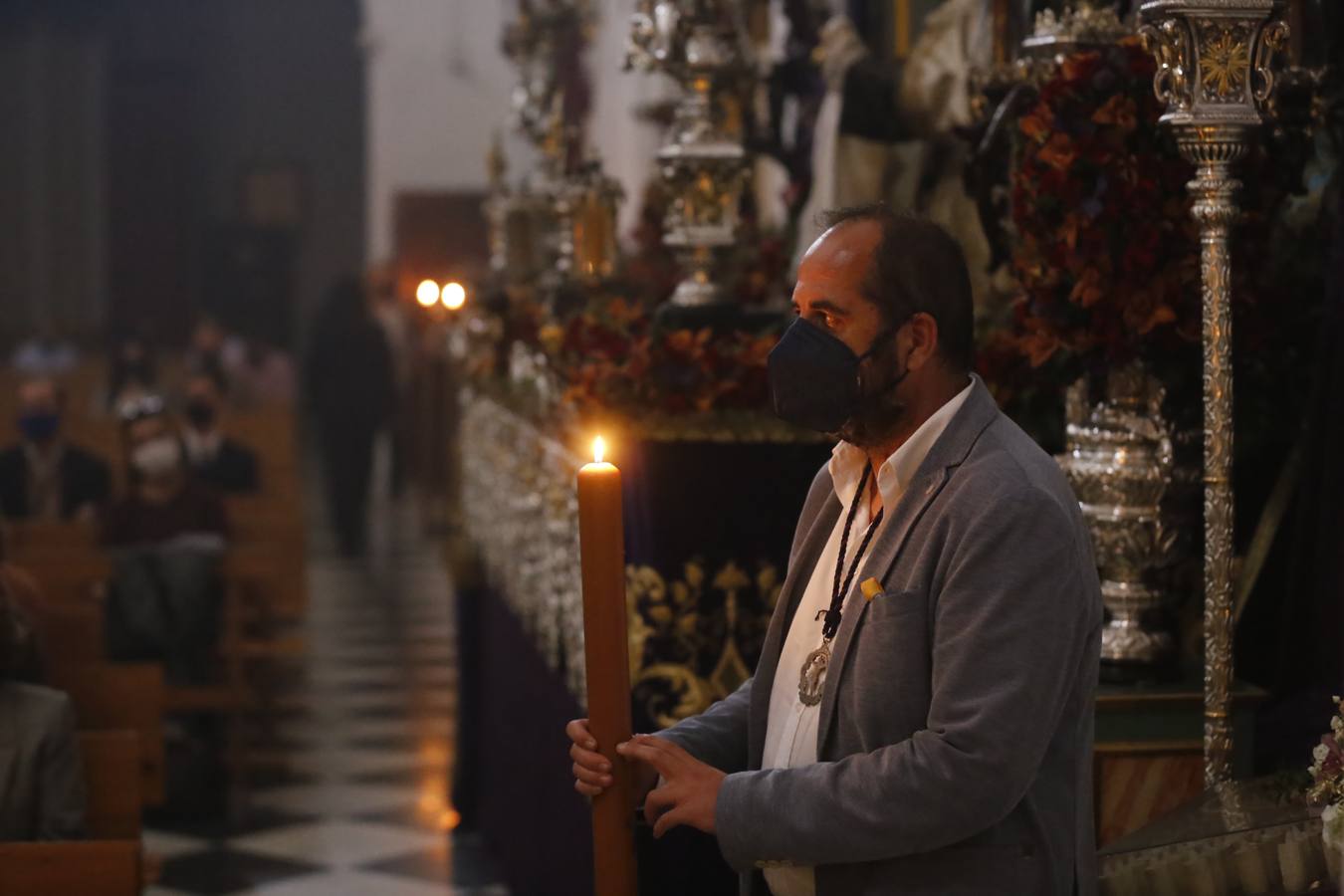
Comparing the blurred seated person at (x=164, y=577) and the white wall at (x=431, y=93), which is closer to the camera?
the blurred seated person at (x=164, y=577)

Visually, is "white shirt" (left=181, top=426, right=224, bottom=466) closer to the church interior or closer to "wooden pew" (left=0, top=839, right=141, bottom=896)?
the church interior

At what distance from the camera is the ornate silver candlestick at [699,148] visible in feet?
17.1

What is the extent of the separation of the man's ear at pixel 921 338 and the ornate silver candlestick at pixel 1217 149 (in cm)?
105

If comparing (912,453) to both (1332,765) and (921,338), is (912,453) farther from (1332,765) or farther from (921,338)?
(1332,765)

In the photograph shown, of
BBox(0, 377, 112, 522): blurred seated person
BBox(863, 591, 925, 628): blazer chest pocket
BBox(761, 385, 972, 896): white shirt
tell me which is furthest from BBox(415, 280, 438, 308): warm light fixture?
BBox(863, 591, 925, 628): blazer chest pocket

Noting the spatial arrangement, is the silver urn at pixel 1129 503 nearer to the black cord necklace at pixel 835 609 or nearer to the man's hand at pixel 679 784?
the black cord necklace at pixel 835 609

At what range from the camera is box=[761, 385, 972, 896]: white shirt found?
2562 mm

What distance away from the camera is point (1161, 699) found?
3811 mm

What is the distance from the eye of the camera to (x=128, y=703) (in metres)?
5.74

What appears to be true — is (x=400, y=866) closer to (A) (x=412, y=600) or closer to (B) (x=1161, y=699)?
(B) (x=1161, y=699)

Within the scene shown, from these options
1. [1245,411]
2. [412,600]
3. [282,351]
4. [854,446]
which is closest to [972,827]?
[854,446]

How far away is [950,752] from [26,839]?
3091 mm

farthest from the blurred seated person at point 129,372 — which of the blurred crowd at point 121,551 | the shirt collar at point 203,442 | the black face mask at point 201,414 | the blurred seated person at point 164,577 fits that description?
the blurred seated person at point 164,577

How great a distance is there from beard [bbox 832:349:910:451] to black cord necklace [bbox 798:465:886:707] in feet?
0.29
